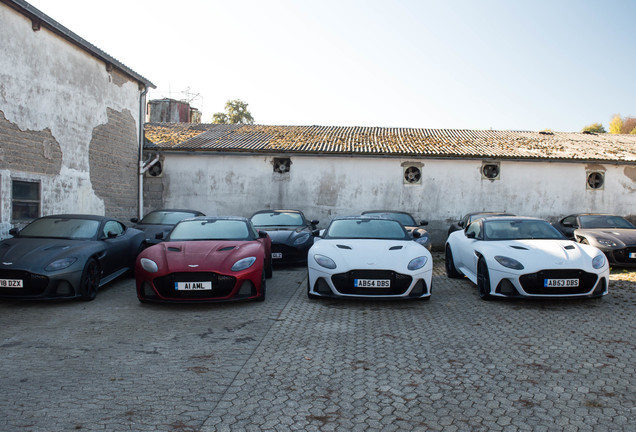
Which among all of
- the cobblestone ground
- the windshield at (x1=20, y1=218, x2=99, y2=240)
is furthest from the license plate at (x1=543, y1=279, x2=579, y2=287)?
the windshield at (x1=20, y1=218, x2=99, y2=240)

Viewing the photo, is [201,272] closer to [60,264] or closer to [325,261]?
[325,261]

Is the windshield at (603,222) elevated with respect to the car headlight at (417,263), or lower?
elevated

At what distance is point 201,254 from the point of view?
7328mm

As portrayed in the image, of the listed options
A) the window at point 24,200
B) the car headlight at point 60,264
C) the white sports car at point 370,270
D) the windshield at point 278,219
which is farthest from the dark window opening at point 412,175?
the car headlight at point 60,264

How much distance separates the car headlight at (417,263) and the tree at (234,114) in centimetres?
4482

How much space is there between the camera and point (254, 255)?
294 inches

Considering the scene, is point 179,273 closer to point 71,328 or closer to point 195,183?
point 71,328

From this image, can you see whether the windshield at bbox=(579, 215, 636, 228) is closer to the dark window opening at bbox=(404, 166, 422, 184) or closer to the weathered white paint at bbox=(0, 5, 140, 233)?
the dark window opening at bbox=(404, 166, 422, 184)

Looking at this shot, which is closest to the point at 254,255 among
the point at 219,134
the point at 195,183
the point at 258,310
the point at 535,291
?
the point at 258,310

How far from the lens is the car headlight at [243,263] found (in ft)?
23.4

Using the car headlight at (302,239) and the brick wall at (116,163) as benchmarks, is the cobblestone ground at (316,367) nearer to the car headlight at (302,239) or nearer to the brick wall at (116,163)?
the car headlight at (302,239)

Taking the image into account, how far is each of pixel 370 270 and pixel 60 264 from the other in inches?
183

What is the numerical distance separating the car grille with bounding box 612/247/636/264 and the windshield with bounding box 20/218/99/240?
10962 mm

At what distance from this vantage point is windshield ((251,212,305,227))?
43.2 feet
